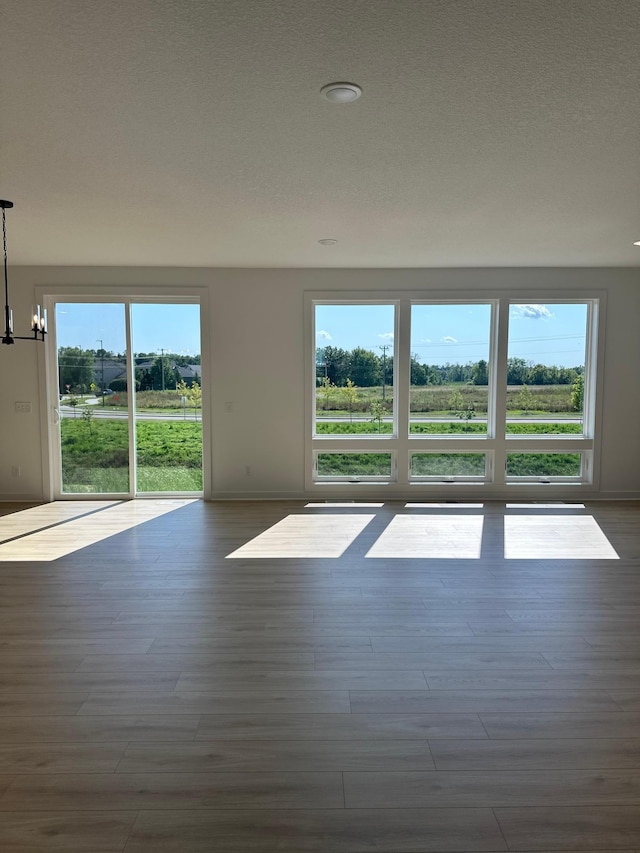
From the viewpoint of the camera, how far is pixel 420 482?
6762 millimetres

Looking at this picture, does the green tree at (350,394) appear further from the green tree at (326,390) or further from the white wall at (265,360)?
the white wall at (265,360)

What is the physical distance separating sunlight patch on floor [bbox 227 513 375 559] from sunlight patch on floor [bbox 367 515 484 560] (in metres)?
0.31

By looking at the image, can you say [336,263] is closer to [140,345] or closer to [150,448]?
[140,345]

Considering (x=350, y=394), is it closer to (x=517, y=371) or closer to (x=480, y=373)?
(x=480, y=373)

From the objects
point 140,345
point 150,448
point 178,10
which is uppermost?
point 178,10

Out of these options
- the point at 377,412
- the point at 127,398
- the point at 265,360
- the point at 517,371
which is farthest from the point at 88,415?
the point at 517,371

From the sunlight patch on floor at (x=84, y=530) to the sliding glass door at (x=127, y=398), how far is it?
40 centimetres

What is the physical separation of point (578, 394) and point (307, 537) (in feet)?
13.1

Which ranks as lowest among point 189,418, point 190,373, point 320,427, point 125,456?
point 125,456

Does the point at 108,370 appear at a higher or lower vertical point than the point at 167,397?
higher

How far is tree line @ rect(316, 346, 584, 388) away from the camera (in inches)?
264

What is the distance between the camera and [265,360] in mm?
6512

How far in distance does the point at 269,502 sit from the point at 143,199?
376 cm

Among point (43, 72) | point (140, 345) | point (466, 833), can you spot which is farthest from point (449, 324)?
point (466, 833)
